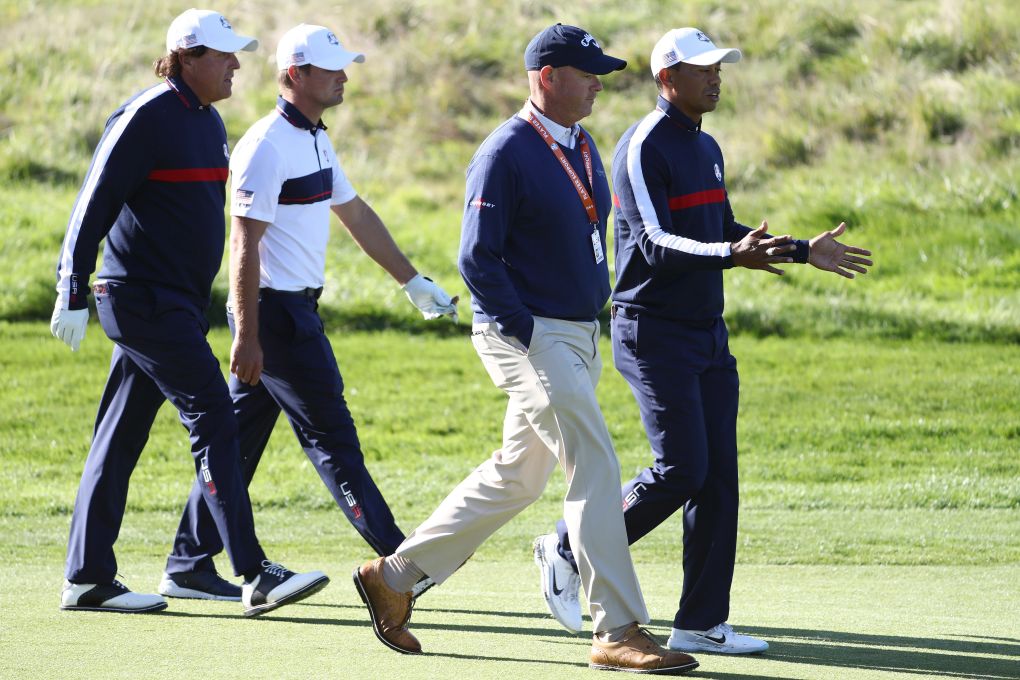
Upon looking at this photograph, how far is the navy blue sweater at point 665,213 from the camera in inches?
232

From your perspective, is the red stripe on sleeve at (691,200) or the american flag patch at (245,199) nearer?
the red stripe on sleeve at (691,200)

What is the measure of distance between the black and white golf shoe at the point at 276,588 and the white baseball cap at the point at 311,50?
6.83 ft

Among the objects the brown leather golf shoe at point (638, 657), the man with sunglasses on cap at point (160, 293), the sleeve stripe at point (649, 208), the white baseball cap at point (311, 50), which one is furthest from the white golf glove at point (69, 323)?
the brown leather golf shoe at point (638, 657)

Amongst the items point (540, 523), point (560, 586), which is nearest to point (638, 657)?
point (560, 586)

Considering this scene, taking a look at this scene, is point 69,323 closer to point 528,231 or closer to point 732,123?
point 528,231

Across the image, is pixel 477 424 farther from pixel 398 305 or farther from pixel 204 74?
pixel 204 74

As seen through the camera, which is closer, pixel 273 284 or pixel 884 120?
pixel 273 284

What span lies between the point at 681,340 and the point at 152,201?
223 cm

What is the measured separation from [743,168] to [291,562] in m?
13.6

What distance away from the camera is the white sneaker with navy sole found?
5.78 m

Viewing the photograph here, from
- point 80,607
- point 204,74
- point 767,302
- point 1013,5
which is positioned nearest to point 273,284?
point 204,74

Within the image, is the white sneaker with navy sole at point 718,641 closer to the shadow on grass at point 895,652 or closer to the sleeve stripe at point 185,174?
the shadow on grass at point 895,652

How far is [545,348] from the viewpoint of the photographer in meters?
5.64

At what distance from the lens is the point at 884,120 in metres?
20.7
